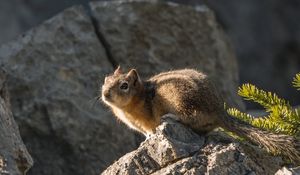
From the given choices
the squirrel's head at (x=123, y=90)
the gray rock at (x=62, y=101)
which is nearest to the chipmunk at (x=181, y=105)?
the squirrel's head at (x=123, y=90)

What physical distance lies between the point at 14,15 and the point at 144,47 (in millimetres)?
4904

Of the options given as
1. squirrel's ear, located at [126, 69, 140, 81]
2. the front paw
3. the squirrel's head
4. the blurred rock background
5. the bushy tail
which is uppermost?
the bushy tail

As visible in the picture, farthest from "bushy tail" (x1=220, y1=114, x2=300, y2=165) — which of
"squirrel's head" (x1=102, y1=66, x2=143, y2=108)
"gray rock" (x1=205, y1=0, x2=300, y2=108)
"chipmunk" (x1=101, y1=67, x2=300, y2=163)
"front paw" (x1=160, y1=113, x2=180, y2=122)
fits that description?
"gray rock" (x1=205, y1=0, x2=300, y2=108)

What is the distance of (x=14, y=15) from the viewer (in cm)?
1655

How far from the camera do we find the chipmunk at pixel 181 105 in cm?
716

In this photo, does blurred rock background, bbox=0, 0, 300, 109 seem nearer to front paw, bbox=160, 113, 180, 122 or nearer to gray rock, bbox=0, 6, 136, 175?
gray rock, bbox=0, 6, 136, 175

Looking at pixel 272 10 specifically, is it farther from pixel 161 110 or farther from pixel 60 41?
pixel 161 110

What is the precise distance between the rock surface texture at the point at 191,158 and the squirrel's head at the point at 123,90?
137cm

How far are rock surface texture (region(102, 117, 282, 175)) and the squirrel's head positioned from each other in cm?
137


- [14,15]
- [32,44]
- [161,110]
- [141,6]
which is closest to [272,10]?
[14,15]

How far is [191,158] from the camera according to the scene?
686cm

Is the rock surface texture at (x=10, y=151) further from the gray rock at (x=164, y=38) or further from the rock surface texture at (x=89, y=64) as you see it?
the gray rock at (x=164, y=38)

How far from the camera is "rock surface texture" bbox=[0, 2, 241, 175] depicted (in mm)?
11375

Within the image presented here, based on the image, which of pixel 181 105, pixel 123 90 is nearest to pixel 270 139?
pixel 181 105
